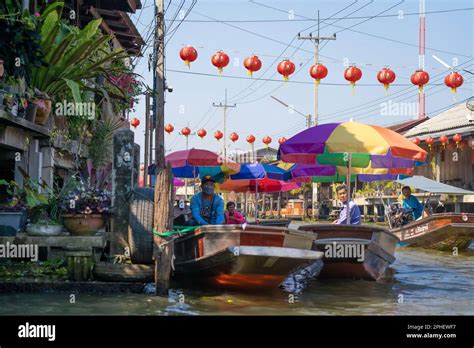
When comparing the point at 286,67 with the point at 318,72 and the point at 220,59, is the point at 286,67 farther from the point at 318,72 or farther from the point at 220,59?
the point at 220,59

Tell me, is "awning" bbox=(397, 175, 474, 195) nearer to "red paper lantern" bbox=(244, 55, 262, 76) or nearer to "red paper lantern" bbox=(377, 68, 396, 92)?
"red paper lantern" bbox=(377, 68, 396, 92)

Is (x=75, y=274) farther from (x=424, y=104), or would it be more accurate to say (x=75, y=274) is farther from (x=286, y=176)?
(x=424, y=104)

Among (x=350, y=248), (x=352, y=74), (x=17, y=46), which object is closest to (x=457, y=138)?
(x=352, y=74)

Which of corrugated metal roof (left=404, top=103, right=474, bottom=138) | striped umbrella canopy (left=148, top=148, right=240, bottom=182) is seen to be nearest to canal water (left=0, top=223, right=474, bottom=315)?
striped umbrella canopy (left=148, top=148, right=240, bottom=182)

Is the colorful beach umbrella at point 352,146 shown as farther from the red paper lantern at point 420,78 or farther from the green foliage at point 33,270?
the green foliage at point 33,270

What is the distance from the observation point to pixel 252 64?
16.5 m

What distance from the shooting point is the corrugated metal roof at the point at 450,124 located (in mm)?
28391

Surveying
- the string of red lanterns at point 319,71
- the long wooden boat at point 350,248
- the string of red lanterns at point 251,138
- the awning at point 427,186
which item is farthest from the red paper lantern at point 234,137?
the long wooden boat at point 350,248

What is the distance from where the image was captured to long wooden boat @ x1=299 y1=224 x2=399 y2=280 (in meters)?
11.6

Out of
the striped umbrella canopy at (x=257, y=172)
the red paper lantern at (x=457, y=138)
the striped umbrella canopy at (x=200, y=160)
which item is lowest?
the striped umbrella canopy at (x=257, y=172)

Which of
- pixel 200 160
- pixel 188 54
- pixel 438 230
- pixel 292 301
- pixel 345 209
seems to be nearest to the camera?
pixel 292 301

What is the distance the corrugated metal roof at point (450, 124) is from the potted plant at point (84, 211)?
19.8 meters

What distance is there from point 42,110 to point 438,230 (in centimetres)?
1148
